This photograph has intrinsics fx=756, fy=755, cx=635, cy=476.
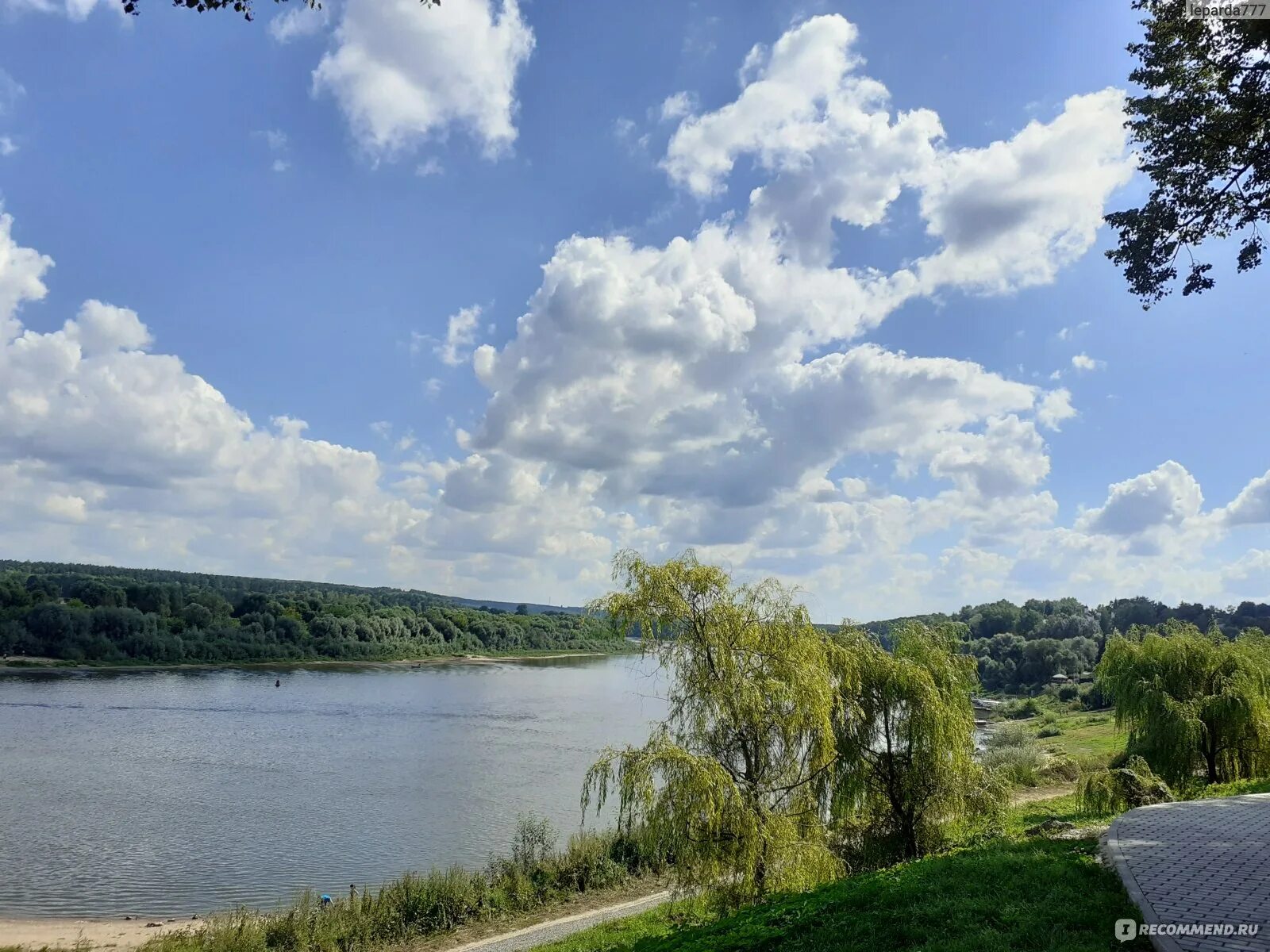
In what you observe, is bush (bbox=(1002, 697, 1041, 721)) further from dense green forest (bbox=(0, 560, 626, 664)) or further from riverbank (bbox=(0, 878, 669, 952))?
riverbank (bbox=(0, 878, 669, 952))

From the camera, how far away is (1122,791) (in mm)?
17000

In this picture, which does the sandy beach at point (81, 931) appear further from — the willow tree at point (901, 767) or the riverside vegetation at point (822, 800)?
the willow tree at point (901, 767)

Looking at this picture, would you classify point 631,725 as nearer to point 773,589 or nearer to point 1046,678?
point 773,589

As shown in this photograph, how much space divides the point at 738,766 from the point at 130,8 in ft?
42.4

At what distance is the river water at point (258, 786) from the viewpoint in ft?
75.2

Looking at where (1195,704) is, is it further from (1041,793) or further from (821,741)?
(821,741)

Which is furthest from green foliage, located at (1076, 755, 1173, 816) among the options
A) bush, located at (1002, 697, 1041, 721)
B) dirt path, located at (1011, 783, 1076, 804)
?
bush, located at (1002, 697, 1041, 721)

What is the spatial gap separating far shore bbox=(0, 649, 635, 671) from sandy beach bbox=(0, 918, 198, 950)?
2243 inches

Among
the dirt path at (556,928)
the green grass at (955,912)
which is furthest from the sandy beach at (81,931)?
the green grass at (955,912)

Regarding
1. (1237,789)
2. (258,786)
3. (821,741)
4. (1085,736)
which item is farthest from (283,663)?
(1237,789)

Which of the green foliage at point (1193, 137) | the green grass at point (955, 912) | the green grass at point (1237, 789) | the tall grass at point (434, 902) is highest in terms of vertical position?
the green foliage at point (1193, 137)

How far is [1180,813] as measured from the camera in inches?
499

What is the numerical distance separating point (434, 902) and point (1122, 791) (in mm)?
16438

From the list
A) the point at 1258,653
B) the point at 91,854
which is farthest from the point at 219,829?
the point at 1258,653
